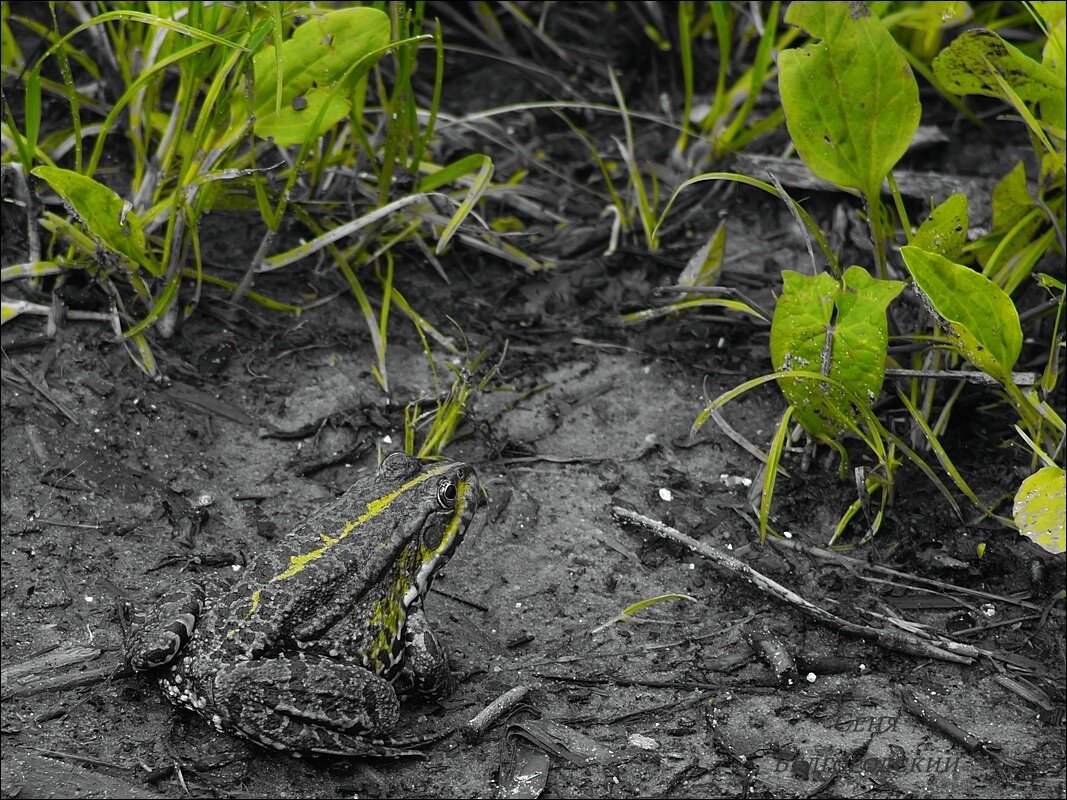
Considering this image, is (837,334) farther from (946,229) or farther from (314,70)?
(314,70)

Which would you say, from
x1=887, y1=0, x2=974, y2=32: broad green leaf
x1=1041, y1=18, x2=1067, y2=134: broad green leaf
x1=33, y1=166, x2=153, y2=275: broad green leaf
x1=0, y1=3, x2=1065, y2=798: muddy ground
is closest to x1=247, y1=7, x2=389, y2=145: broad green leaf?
x1=33, y1=166, x2=153, y2=275: broad green leaf

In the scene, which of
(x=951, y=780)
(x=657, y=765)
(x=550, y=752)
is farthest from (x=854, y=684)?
(x=550, y=752)

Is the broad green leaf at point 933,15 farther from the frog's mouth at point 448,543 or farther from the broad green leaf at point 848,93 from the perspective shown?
the frog's mouth at point 448,543

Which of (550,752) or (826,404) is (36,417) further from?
(826,404)

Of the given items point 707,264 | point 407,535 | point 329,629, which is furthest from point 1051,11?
point 329,629

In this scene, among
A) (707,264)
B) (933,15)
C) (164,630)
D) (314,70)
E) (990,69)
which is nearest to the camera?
(164,630)

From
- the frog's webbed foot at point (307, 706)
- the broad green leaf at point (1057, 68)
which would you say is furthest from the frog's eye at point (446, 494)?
the broad green leaf at point (1057, 68)
